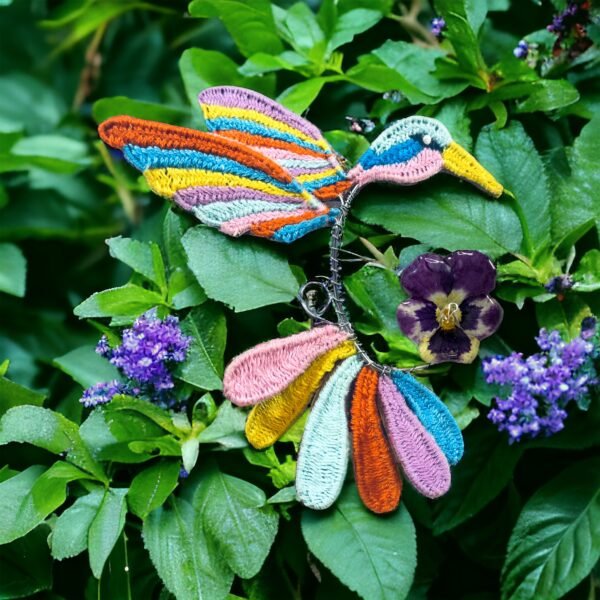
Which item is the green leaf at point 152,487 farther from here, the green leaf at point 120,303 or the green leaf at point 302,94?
the green leaf at point 302,94

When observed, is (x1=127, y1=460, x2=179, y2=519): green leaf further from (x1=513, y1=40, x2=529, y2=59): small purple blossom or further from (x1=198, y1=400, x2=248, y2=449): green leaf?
(x1=513, y1=40, x2=529, y2=59): small purple blossom

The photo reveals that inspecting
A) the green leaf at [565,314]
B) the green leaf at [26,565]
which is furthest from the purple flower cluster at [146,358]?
the green leaf at [565,314]

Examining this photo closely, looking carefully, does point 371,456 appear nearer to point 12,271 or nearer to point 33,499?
point 33,499

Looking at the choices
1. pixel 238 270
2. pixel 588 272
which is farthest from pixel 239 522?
pixel 588 272

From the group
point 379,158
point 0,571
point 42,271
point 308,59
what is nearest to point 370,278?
point 379,158

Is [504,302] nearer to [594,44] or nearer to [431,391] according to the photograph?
[431,391]
